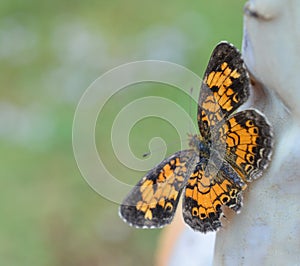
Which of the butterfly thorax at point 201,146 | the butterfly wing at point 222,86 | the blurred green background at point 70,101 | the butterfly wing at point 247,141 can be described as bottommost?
the blurred green background at point 70,101

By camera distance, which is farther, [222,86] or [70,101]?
[70,101]

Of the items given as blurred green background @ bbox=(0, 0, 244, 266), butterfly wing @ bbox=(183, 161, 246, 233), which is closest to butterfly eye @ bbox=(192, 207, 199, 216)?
butterfly wing @ bbox=(183, 161, 246, 233)

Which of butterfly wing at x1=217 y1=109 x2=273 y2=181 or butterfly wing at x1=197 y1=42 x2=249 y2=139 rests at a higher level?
butterfly wing at x1=197 y1=42 x2=249 y2=139

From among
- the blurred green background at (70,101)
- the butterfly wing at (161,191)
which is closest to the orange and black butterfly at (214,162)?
the butterfly wing at (161,191)

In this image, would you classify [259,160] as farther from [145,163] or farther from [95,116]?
[95,116]

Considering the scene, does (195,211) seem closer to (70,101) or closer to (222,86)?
(222,86)

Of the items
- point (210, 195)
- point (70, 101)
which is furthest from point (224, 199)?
point (70, 101)

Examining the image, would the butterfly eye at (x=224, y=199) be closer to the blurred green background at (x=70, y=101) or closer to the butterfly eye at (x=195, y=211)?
the butterfly eye at (x=195, y=211)

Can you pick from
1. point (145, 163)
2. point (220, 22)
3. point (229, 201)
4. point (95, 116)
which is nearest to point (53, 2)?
point (220, 22)

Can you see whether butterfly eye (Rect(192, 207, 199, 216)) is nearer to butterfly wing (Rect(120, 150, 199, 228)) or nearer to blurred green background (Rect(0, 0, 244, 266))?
butterfly wing (Rect(120, 150, 199, 228))
